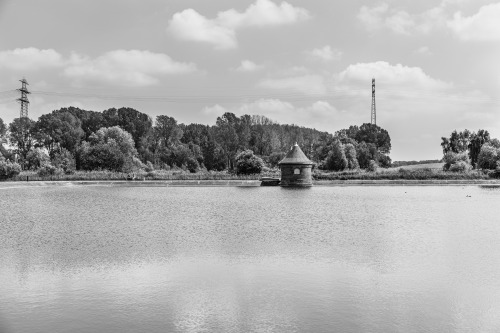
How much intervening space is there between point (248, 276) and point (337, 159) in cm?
6867

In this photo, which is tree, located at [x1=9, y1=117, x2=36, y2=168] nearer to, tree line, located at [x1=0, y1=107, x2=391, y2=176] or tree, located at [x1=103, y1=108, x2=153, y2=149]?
tree line, located at [x1=0, y1=107, x2=391, y2=176]

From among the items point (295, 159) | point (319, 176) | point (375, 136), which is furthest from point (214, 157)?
point (295, 159)

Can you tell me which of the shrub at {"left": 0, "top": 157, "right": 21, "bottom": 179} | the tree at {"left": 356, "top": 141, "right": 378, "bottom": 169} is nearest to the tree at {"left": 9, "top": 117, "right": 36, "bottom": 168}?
the shrub at {"left": 0, "top": 157, "right": 21, "bottom": 179}

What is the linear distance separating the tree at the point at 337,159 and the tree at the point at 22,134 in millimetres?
54751

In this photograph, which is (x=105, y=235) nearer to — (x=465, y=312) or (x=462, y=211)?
(x=465, y=312)

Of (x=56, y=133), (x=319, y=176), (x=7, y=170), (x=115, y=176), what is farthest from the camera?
(x=56, y=133)

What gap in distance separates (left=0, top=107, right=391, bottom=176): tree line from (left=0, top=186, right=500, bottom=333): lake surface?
5651cm

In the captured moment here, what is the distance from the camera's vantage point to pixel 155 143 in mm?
103750

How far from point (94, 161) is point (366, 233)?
63.3 metres

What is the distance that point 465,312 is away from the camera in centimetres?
959

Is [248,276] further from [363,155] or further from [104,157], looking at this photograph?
[363,155]

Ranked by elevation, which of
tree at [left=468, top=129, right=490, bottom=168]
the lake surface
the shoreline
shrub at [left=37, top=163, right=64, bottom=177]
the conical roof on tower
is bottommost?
the lake surface

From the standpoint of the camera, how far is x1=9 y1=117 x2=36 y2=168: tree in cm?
8800

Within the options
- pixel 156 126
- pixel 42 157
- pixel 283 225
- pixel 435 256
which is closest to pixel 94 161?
pixel 42 157
